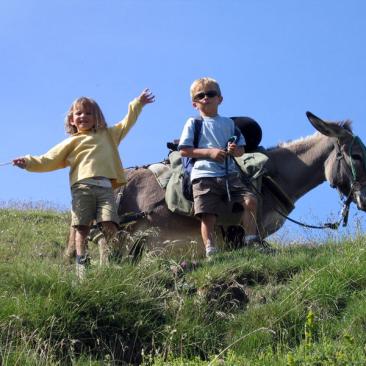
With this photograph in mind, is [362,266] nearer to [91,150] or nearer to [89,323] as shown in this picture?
[89,323]

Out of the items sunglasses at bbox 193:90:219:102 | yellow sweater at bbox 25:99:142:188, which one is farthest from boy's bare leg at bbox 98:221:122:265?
sunglasses at bbox 193:90:219:102

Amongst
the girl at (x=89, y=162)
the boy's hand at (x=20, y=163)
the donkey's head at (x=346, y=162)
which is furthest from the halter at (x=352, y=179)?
the boy's hand at (x=20, y=163)

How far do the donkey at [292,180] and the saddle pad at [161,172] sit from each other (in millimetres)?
81

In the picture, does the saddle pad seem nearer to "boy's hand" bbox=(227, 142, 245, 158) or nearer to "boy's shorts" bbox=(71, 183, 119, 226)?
"boy's hand" bbox=(227, 142, 245, 158)

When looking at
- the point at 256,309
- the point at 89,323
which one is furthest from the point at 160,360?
the point at 256,309

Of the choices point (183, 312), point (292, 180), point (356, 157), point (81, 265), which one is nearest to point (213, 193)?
point (292, 180)

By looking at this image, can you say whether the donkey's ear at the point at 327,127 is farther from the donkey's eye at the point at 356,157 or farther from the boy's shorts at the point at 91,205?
the boy's shorts at the point at 91,205

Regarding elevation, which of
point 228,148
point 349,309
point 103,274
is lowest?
point 349,309

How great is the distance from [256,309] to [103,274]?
4.54 ft

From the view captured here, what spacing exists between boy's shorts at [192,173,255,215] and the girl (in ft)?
2.90

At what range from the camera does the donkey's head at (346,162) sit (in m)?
10.1

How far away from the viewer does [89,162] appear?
8914mm

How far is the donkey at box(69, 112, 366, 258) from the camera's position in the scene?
10086mm

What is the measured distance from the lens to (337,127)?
10.3 m
